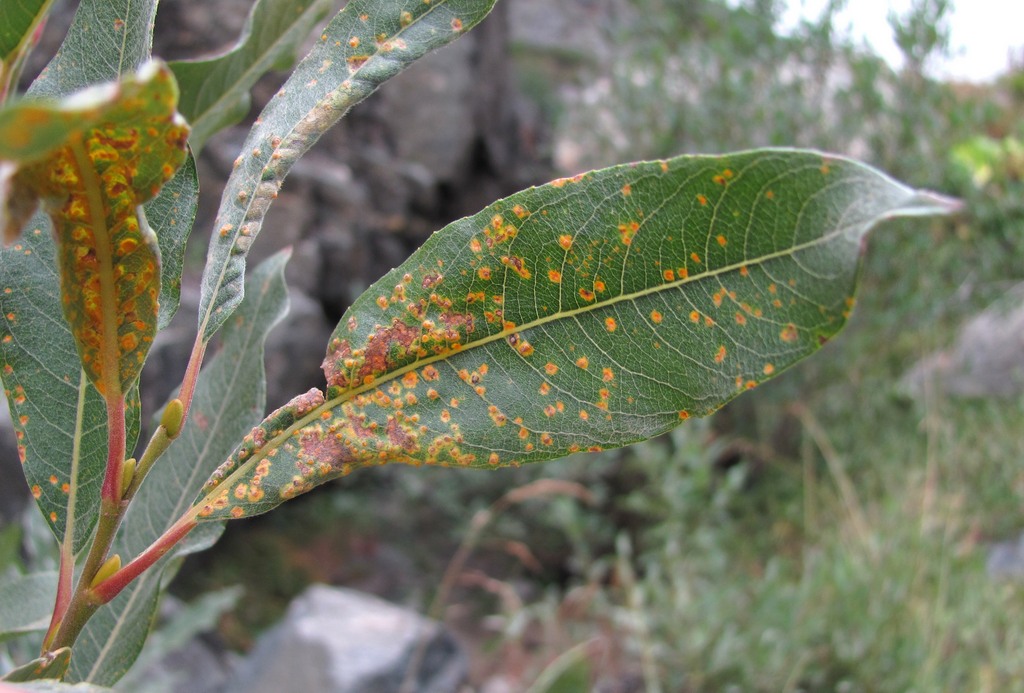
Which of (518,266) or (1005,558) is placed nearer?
(518,266)

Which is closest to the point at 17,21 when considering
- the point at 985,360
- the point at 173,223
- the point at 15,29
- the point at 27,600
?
the point at 15,29

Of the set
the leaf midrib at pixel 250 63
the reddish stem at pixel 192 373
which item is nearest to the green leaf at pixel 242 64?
the leaf midrib at pixel 250 63

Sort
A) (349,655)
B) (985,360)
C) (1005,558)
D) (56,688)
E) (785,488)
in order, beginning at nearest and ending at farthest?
1. (56,688)
2. (349,655)
3. (1005,558)
4. (785,488)
5. (985,360)

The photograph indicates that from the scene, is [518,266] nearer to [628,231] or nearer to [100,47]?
[628,231]

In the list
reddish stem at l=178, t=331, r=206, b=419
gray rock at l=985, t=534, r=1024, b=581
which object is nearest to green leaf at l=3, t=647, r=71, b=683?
reddish stem at l=178, t=331, r=206, b=419

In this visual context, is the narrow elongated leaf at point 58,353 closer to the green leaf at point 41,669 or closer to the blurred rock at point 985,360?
the green leaf at point 41,669

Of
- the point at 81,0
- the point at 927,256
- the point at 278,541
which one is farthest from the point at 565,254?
the point at 278,541

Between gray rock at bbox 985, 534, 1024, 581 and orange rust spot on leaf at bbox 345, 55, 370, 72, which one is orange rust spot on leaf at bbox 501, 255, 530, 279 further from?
gray rock at bbox 985, 534, 1024, 581
